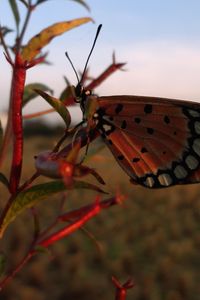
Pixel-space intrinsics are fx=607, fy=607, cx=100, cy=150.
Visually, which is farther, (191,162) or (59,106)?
(191,162)

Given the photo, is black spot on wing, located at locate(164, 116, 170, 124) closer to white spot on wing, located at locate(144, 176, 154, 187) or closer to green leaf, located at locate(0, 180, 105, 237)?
white spot on wing, located at locate(144, 176, 154, 187)

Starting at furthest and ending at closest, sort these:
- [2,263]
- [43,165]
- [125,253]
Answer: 1. [125,253]
2. [2,263]
3. [43,165]

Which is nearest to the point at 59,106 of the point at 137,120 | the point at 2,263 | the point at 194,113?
the point at 2,263

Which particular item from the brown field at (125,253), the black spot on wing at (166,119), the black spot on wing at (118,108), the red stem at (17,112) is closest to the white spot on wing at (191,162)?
the black spot on wing at (166,119)

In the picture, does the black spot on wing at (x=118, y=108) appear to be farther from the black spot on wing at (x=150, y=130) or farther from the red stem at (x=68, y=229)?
the red stem at (x=68, y=229)

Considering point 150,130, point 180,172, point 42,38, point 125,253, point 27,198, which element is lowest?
point 125,253

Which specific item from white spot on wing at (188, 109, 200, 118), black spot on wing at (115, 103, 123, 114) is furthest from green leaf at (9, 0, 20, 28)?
white spot on wing at (188, 109, 200, 118)

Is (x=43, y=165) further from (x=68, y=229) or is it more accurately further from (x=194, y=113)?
(x=194, y=113)
